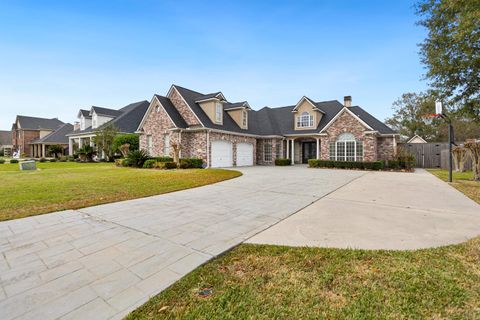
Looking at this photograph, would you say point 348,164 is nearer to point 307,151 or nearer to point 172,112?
→ point 307,151

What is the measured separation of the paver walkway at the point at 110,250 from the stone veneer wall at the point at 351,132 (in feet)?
48.3

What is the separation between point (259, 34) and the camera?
14.1 meters

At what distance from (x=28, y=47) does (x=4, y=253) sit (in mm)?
15322

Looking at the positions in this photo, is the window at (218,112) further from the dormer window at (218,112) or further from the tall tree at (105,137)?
the tall tree at (105,137)

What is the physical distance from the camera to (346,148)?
60.8 feet

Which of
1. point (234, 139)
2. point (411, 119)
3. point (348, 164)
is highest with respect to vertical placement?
point (411, 119)

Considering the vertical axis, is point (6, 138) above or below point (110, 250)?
above

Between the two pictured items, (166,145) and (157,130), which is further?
(157,130)

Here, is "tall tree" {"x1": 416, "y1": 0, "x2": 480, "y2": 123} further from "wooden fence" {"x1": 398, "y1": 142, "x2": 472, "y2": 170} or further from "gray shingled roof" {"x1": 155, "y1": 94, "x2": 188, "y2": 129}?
"gray shingled roof" {"x1": 155, "y1": 94, "x2": 188, "y2": 129}

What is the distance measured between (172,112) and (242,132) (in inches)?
259

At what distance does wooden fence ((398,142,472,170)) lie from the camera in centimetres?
1778

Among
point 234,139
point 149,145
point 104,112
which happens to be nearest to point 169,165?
point 149,145

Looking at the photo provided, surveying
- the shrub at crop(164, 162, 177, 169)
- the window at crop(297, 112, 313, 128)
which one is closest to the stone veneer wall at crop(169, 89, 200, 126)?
the shrub at crop(164, 162, 177, 169)

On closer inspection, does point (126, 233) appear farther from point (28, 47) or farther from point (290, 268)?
point (28, 47)
